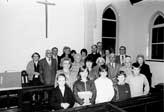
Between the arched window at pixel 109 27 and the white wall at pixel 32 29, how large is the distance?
1.10 meters

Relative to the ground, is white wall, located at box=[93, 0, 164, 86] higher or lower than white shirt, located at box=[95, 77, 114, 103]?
higher

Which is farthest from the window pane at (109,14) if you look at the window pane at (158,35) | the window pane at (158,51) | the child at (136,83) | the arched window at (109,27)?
the child at (136,83)

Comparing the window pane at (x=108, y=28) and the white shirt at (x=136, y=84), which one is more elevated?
the window pane at (x=108, y=28)

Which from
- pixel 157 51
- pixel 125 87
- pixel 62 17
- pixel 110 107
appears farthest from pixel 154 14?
pixel 110 107

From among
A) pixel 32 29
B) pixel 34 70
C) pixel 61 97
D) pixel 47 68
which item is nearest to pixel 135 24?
pixel 32 29

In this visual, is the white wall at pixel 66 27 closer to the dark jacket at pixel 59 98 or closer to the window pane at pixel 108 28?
the window pane at pixel 108 28

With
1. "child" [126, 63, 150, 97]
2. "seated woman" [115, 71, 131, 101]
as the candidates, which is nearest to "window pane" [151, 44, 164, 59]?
"child" [126, 63, 150, 97]

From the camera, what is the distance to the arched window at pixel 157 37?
7204mm

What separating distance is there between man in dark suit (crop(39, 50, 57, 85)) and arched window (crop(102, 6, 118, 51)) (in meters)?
3.38

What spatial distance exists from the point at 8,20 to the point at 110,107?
14.4 feet

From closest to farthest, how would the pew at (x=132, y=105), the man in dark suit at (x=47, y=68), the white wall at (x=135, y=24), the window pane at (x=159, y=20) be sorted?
the pew at (x=132, y=105) → the man in dark suit at (x=47, y=68) → the white wall at (x=135, y=24) → the window pane at (x=159, y=20)

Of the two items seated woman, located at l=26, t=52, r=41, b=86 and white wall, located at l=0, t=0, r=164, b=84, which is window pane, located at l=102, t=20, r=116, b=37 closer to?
white wall, located at l=0, t=0, r=164, b=84

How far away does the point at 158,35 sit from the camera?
7.36 metres

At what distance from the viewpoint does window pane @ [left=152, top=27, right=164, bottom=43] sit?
7.22 m
